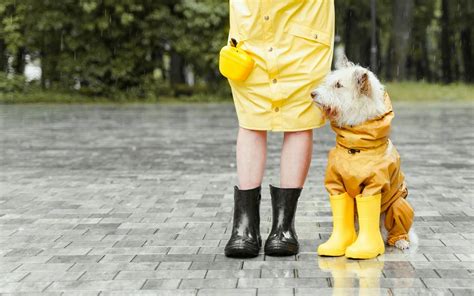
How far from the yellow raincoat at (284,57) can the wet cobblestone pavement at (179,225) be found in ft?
2.65

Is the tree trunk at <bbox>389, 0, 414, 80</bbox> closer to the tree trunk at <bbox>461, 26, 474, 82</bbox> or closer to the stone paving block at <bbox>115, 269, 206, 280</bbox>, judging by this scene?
the tree trunk at <bbox>461, 26, 474, 82</bbox>

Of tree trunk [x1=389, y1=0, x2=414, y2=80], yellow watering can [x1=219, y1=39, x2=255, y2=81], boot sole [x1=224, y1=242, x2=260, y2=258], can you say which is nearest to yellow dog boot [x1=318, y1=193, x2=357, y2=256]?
boot sole [x1=224, y1=242, x2=260, y2=258]

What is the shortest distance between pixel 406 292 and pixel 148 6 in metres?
23.5

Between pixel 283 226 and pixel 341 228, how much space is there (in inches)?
13.0

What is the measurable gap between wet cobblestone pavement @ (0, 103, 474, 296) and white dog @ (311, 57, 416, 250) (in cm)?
44

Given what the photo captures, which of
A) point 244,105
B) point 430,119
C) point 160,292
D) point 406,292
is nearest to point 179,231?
point 244,105

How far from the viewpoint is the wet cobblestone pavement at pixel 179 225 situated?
3.73 metres

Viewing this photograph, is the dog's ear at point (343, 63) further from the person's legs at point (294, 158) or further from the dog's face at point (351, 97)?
the person's legs at point (294, 158)

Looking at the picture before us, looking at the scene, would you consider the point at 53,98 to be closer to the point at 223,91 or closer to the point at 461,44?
the point at 223,91

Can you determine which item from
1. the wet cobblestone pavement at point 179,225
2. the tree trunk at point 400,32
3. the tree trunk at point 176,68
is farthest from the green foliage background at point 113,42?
the wet cobblestone pavement at point 179,225

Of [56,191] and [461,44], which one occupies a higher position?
[461,44]

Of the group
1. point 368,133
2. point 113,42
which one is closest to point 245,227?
point 368,133

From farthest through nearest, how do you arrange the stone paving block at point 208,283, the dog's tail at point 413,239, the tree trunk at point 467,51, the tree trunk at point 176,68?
the tree trunk at point 467,51, the tree trunk at point 176,68, the dog's tail at point 413,239, the stone paving block at point 208,283

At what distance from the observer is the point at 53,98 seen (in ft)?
82.4
